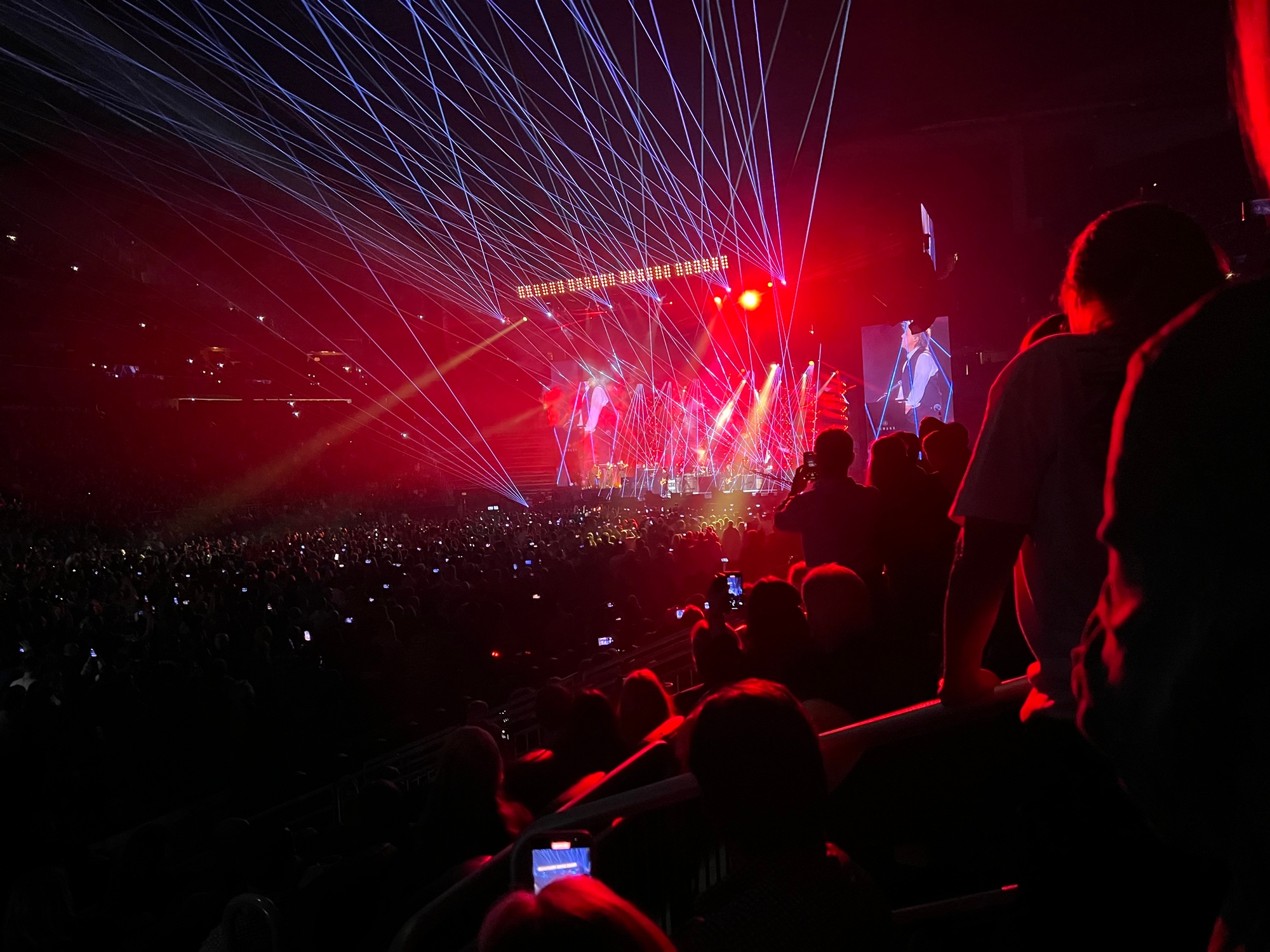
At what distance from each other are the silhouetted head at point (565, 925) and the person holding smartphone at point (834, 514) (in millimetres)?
2857

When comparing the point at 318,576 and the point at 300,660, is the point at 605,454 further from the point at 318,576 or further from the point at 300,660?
the point at 300,660

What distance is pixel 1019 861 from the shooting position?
1431mm

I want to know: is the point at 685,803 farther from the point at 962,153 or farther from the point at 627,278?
the point at 627,278

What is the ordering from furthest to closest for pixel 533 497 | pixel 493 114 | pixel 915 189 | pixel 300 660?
1. pixel 533 497
2. pixel 493 114
3. pixel 915 189
4. pixel 300 660

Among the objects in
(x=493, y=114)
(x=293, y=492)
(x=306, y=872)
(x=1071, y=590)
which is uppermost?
(x=493, y=114)

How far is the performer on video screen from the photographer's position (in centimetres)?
1439

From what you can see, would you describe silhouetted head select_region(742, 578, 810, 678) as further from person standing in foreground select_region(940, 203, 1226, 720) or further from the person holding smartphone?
person standing in foreground select_region(940, 203, 1226, 720)

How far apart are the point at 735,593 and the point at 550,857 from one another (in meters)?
4.70

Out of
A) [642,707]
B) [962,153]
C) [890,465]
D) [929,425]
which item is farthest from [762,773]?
[962,153]

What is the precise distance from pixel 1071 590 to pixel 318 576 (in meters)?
12.7

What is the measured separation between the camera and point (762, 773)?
4.78 feet

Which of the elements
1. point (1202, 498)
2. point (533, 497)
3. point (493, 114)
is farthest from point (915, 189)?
point (533, 497)

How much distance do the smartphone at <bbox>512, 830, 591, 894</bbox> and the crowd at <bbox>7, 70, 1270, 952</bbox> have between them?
38cm

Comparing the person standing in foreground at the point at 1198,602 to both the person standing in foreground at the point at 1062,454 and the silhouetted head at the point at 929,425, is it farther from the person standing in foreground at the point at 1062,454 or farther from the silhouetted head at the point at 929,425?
the silhouetted head at the point at 929,425
